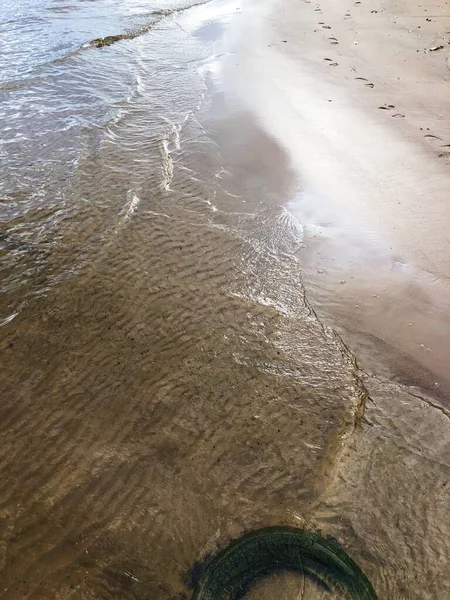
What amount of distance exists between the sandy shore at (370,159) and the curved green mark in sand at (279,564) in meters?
1.86

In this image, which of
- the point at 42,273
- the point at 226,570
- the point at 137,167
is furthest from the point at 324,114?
the point at 226,570

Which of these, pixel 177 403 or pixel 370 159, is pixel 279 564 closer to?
pixel 177 403

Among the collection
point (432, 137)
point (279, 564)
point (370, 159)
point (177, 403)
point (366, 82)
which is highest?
point (366, 82)

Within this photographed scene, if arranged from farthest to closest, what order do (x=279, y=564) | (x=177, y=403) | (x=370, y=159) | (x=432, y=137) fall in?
(x=432, y=137) < (x=370, y=159) < (x=177, y=403) < (x=279, y=564)

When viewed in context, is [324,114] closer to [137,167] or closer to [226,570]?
[137,167]

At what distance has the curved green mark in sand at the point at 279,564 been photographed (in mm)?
3131

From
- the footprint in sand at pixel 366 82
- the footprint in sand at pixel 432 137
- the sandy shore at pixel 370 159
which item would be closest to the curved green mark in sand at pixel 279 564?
the sandy shore at pixel 370 159

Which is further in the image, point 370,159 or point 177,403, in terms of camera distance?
point 370,159

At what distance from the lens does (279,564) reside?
3.24 meters

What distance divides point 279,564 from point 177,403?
1.62 metres

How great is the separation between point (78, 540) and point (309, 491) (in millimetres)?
1820

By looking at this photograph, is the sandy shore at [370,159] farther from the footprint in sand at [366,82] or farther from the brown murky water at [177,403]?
the brown murky water at [177,403]

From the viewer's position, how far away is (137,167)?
7555 mm

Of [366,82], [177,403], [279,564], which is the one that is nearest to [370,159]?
[366,82]
